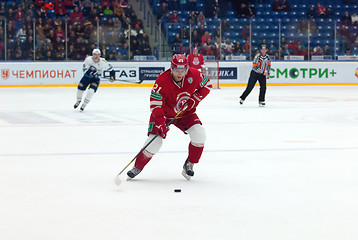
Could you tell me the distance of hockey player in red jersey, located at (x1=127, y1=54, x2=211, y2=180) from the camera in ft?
15.0

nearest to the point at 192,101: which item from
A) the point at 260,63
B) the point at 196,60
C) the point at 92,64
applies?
the point at 92,64

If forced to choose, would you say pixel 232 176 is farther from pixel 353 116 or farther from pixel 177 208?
pixel 353 116

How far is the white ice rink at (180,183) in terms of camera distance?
3.30m

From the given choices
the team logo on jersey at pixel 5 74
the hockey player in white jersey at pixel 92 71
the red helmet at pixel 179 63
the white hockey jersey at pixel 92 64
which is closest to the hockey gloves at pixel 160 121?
the red helmet at pixel 179 63

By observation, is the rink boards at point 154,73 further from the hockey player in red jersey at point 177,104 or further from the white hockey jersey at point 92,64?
the hockey player in red jersey at point 177,104

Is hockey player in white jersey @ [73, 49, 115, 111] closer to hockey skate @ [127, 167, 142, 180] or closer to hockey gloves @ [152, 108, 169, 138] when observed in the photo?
hockey skate @ [127, 167, 142, 180]

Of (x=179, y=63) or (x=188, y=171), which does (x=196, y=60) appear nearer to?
(x=188, y=171)

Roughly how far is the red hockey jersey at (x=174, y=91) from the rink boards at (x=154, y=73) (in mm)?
14583

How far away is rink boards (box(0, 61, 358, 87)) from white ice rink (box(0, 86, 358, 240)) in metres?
10.1

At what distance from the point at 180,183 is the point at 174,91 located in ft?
2.25

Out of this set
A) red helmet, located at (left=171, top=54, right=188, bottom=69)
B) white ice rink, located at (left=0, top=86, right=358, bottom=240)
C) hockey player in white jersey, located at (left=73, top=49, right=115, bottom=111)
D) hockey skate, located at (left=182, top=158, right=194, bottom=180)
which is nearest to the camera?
white ice rink, located at (left=0, top=86, right=358, bottom=240)

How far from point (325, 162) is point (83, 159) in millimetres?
2195

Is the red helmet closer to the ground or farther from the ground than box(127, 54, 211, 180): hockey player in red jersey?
farther from the ground

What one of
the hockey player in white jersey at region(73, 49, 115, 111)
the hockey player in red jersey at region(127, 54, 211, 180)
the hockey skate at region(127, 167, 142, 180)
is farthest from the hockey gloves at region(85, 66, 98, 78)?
the hockey skate at region(127, 167, 142, 180)
